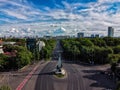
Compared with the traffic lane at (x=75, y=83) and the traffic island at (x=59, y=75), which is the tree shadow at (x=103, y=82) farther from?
the traffic island at (x=59, y=75)

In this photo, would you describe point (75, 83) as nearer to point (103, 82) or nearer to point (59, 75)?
point (103, 82)

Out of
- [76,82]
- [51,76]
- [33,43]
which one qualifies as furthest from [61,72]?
[33,43]

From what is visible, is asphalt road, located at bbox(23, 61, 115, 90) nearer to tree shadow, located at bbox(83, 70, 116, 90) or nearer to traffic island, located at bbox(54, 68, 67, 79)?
tree shadow, located at bbox(83, 70, 116, 90)

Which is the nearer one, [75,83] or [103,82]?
[75,83]

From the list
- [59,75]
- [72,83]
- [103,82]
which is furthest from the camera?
[59,75]

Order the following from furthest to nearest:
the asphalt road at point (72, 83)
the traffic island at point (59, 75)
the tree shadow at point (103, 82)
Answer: the traffic island at point (59, 75)
the tree shadow at point (103, 82)
the asphalt road at point (72, 83)

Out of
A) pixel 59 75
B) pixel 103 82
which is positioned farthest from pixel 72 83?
pixel 59 75

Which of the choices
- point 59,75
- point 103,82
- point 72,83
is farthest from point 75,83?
point 59,75

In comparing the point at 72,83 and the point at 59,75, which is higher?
the point at 59,75

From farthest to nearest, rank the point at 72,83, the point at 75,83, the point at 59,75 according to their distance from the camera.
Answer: the point at 59,75
the point at 75,83
the point at 72,83

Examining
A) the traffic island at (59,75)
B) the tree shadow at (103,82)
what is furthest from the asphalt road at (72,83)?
the traffic island at (59,75)

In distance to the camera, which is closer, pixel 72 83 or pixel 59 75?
pixel 72 83
